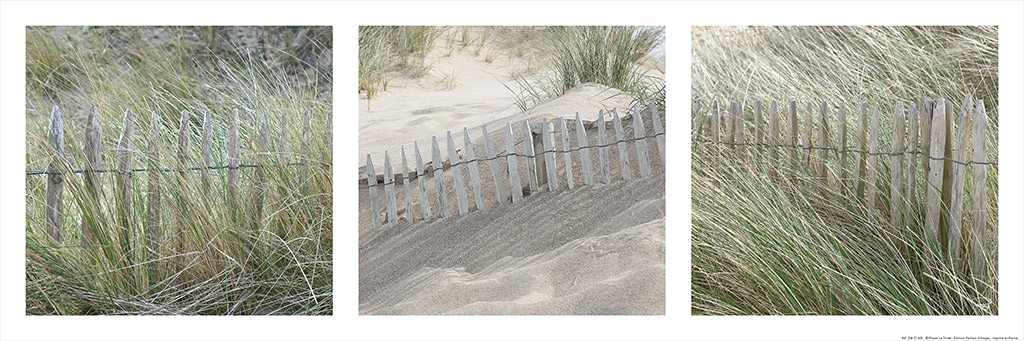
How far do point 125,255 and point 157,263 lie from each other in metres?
0.12

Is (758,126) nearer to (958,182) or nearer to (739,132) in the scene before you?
(739,132)

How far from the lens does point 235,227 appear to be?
3.26 m

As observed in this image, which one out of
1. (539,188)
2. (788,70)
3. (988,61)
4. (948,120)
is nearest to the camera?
(948,120)

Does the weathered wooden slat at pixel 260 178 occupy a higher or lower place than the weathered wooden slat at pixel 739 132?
lower

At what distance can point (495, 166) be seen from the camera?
330 centimetres

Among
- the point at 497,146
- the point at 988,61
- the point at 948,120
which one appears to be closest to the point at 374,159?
the point at 497,146

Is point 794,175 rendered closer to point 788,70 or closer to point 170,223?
point 788,70

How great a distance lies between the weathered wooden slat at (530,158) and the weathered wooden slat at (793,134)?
1074 mm

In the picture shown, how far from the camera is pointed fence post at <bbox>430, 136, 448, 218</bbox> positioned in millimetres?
3291

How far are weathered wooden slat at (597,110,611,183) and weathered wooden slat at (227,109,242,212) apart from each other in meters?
1.41

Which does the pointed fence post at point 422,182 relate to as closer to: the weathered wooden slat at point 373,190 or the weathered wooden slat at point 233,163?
the weathered wooden slat at point 373,190

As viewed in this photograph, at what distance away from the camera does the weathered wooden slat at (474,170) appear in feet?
10.8

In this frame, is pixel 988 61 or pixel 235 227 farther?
pixel 988 61

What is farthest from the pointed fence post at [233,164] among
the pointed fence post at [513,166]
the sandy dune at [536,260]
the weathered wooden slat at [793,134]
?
the weathered wooden slat at [793,134]
